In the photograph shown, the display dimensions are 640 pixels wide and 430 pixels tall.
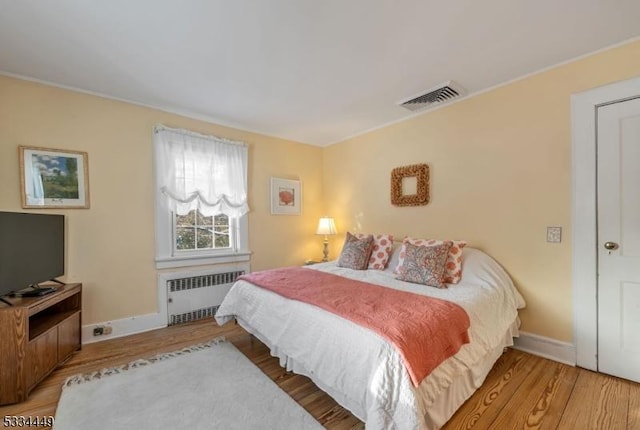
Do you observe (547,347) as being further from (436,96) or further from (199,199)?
(199,199)

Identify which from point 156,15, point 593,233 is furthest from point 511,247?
point 156,15

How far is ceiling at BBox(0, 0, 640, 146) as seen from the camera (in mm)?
1605

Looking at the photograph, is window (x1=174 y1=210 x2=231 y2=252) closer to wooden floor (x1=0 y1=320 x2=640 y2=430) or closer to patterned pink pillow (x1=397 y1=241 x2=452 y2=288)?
wooden floor (x1=0 y1=320 x2=640 y2=430)

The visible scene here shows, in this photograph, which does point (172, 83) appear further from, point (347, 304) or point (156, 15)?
point (347, 304)

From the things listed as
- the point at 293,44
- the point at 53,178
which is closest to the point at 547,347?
the point at 293,44

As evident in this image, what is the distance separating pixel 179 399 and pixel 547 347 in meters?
2.81

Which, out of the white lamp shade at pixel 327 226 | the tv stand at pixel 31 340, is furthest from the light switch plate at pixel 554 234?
the tv stand at pixel 31 340

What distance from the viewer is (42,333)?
1.95 meters

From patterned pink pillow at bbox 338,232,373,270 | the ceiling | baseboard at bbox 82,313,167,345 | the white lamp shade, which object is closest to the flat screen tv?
baseboard at bbox 82,313,167,345

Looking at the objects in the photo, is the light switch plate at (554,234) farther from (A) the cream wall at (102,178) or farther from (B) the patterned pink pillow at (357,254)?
(A) the cream wall at (102,178)

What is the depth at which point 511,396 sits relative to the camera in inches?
70.5

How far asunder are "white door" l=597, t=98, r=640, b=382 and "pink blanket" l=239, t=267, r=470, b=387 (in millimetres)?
1227

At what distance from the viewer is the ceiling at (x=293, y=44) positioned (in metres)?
1.61

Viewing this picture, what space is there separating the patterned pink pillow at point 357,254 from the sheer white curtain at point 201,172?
4.63ft
